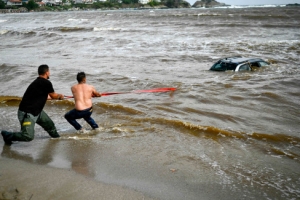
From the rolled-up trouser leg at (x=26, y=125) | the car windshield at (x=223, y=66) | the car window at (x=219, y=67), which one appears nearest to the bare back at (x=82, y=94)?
the rolled-up trouser leg at (x=26, y=125)

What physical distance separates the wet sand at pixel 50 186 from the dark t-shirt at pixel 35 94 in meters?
1.06

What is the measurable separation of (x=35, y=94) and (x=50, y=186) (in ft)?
6.09

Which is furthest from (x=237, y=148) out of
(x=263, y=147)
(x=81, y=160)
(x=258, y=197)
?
(x=81, y=160)

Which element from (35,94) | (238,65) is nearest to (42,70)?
(35,94)

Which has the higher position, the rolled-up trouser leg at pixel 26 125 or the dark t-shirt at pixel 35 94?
the dark t-shirt at pixel 35 94

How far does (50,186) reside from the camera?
14.1 feet

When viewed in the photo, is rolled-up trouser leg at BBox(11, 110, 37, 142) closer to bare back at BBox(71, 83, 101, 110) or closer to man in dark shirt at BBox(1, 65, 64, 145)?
man in dark shirt at BBox(1, 65, 64, 145)

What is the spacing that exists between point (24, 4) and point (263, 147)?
7487 inches

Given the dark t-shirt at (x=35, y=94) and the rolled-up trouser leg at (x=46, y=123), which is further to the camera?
the rolled-up trouser leg at (x=46, y=123)

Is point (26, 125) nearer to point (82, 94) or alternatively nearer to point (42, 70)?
point (42, 70)

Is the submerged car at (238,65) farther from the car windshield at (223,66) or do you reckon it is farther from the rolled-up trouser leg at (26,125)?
the rolled-up trouser leg at (26,125)

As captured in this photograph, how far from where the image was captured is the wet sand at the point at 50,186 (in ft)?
13.3

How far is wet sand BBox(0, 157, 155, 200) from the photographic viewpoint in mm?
4059

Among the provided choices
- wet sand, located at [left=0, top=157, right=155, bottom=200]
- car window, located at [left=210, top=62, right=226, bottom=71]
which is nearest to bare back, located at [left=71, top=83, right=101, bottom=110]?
wet sand, located at [left=0, top=157, right=155, bottom=200]
